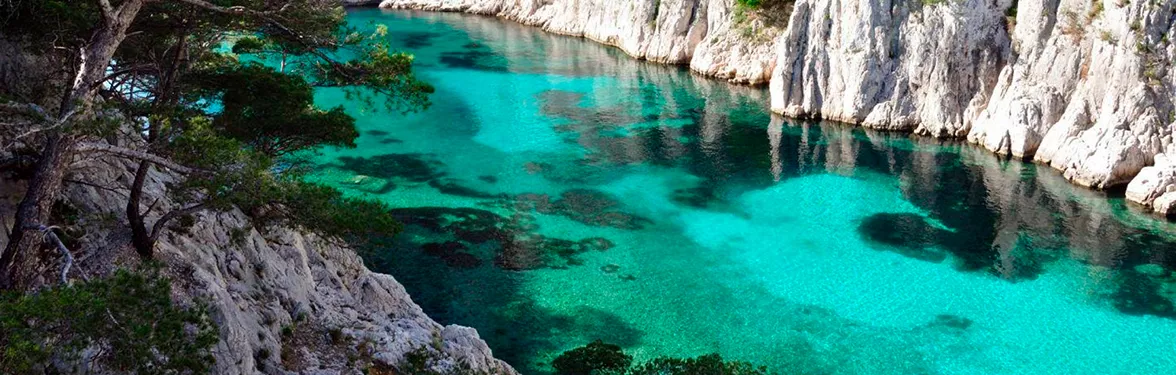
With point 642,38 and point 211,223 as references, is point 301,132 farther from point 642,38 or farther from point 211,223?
point 642,38

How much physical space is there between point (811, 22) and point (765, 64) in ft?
30.7

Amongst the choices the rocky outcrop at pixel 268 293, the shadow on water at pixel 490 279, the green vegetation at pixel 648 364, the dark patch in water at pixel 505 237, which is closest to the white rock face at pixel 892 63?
the dark patch in water at pixel 505 237

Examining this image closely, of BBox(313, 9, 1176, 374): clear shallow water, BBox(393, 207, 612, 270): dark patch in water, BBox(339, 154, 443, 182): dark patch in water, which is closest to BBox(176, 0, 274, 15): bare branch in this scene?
BBox(313, 9, 1176, 374): clear shallow water

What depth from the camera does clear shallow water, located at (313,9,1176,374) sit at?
26719 mm

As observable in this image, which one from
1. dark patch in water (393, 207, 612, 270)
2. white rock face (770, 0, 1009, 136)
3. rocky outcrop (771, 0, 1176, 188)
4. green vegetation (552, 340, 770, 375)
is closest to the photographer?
green vegetation (552, 340, 770, 375)

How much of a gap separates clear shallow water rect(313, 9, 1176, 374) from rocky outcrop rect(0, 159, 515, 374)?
1835 millimetres

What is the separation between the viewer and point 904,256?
33.0m

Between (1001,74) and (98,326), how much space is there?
44.1 m

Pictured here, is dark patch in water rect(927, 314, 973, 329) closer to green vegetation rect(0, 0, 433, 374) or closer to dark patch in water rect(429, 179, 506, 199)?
green vegetation rect(0, 0, 433, 374)

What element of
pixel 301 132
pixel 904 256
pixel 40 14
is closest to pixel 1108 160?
pixel 904 256

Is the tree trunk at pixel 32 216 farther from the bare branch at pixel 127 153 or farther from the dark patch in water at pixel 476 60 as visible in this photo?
the dark patch in water at pixel 476 60

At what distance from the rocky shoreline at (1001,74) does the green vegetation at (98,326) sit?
36998mm

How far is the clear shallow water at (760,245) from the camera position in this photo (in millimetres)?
26719

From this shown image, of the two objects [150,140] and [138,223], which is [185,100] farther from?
[138,223]
